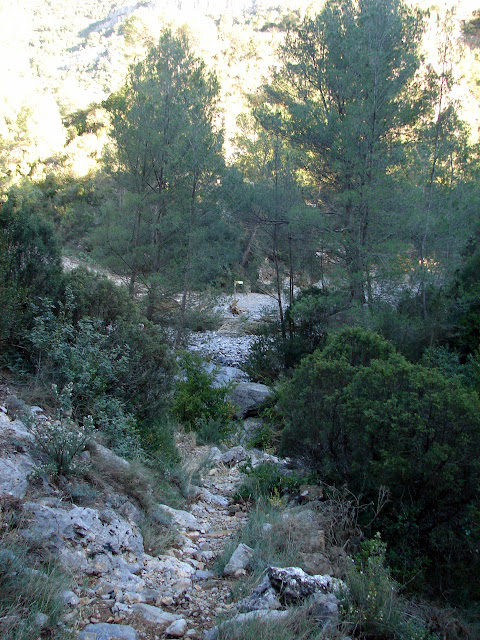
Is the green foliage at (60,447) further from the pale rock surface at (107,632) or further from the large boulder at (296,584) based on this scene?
the large boulder at (296,584)

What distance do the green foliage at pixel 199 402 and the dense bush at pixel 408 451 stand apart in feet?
12.8

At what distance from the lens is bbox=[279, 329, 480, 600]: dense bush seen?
13.1ft

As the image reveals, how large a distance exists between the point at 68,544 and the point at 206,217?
39.7 feet

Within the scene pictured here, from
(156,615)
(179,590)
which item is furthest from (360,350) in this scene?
(156,615)

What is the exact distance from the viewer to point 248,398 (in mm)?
10688

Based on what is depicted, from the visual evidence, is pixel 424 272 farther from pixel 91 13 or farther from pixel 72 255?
pixel 91 13

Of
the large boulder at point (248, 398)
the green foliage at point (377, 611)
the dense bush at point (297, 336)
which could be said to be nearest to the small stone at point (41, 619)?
the green foliage at point (377, 611)

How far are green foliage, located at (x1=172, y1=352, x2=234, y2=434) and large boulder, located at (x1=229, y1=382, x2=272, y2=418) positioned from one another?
0.75m

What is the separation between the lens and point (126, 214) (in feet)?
50.3

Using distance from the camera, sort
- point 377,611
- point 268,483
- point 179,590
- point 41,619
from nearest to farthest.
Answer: point 41,619 → point 377,611 → point 179,590 → point 268,483

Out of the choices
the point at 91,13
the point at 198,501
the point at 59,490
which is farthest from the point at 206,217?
the point at 91,13

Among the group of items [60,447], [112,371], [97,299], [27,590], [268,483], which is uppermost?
[97,299]

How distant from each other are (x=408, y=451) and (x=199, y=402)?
517 centimetres

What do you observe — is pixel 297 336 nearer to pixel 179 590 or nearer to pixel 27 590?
pixel 179 590
